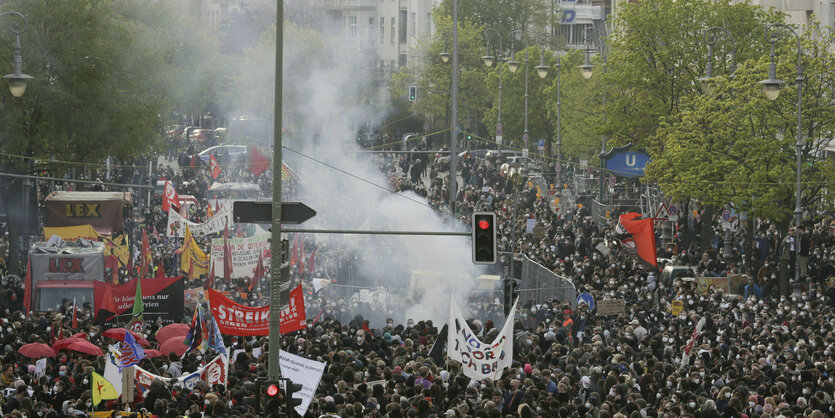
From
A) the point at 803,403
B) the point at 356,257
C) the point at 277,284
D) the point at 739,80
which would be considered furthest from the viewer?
the point at 739,80

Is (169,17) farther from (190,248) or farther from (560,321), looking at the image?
(560,321)

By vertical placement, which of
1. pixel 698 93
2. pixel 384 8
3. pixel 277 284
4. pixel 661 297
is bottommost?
pixel 661 297

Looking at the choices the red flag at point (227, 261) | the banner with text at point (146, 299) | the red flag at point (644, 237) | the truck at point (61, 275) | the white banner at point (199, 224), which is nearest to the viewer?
the banner with text at point (146, 299)

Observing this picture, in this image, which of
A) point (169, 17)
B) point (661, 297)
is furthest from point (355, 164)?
point (661, 297)

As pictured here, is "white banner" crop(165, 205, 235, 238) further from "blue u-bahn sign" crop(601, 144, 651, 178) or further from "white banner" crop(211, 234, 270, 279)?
"blue u-bahn sign" crop(601, 144, 651, 178)

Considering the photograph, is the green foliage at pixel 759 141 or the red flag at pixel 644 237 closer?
the red flag at pixel 644 237

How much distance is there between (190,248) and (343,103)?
38.6 meters

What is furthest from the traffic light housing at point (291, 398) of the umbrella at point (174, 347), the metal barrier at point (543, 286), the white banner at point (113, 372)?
the metal barrier at point (543, 286)

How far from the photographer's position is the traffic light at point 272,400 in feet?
50.1

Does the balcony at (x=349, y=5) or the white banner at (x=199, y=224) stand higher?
the balcony at (x=349, y=5)

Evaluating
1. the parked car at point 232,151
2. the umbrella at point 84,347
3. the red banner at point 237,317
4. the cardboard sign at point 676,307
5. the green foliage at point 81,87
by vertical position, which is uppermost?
the green foliage at point 81,87

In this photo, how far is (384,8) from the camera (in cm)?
10175

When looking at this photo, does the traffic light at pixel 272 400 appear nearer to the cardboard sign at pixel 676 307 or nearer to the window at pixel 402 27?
the cardboard sign at pixel 676 307

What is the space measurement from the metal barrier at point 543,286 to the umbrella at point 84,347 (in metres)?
10.6
